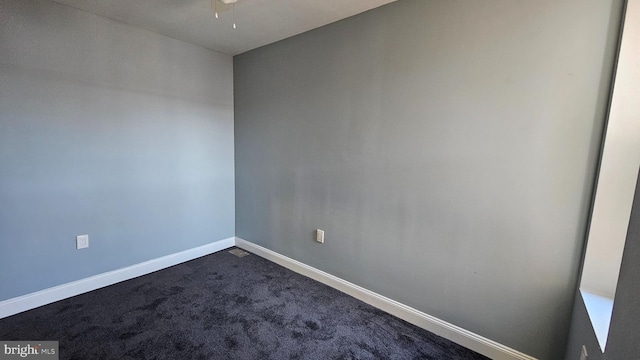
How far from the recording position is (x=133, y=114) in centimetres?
251

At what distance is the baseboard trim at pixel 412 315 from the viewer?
1679 millimetres

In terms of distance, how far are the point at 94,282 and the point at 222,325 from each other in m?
1.36

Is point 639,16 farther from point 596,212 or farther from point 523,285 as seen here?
point 523,285

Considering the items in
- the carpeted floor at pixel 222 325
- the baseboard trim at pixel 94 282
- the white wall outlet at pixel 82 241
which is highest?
the white wall outlet at pixel 82 241

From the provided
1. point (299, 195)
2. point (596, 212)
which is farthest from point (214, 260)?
point (596, 212)

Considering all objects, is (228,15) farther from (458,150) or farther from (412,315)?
(412,315)

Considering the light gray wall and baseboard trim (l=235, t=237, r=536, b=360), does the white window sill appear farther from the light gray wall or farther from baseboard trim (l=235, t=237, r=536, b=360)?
the light gray wall

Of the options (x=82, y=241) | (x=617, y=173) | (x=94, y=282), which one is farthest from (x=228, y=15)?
(x=617, y=173)

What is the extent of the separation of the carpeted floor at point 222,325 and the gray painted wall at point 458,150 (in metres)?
0.29

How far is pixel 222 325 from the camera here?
1.94 metres

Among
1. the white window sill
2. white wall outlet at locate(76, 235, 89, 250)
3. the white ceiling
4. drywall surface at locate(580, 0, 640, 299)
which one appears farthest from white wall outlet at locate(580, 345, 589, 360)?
white wall outlet at locate(76, 235, 89, 250)

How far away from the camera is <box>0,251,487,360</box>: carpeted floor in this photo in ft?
5.61

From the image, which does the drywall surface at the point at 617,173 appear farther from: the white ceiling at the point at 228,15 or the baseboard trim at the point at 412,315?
the white ceiling at the point at 228,15

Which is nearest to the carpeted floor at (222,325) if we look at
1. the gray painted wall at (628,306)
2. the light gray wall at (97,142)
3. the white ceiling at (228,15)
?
the light gray wall at (97,142)
